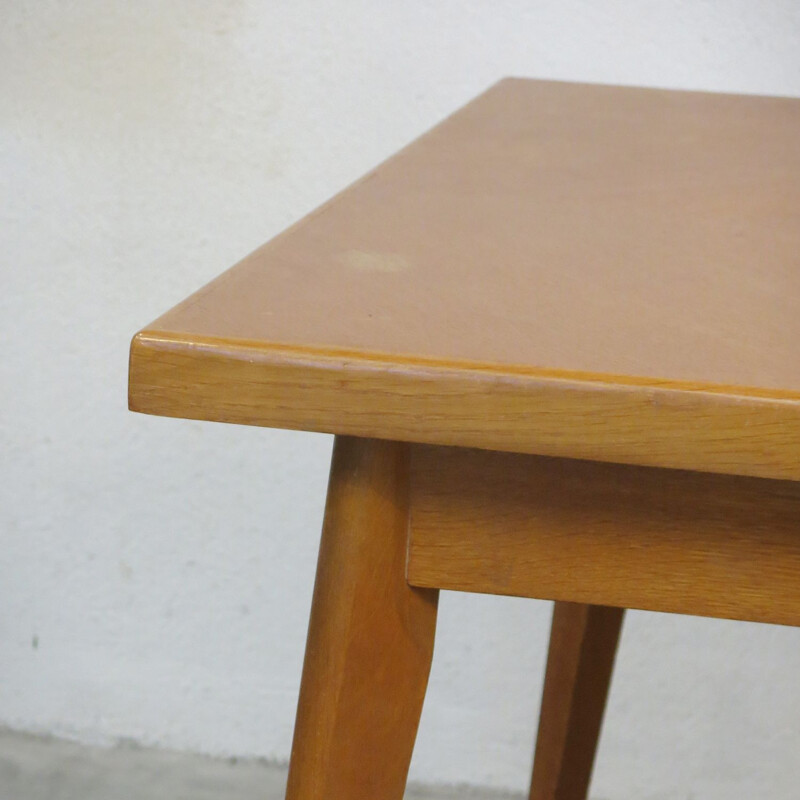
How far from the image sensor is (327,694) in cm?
30

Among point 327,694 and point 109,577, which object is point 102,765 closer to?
point 109,577

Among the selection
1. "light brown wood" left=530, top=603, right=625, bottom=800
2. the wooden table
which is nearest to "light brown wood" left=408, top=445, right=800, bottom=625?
the wooden table

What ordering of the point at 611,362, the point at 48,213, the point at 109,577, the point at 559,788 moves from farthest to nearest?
the point at 109,577, the point at 48,213, the point at 559,788, the point at 611,362

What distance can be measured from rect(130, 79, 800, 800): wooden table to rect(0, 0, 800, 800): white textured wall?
2.54 ft

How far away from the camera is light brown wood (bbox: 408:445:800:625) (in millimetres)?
270

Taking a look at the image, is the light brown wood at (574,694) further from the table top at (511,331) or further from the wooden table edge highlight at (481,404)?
the wooden table edge highlight at (481,404)

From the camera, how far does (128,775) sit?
1.34 meters

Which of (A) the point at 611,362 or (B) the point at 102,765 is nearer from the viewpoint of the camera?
(A) the point at 611,362

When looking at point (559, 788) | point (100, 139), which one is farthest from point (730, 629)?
point (100, 139)

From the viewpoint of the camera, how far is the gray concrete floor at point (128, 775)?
4.22ft

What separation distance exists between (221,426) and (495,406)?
1.02 meters

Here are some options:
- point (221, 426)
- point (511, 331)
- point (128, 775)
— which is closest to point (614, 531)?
point (511, 331)

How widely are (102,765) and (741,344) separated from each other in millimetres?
1281

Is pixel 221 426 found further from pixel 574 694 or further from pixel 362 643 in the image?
pixel 362 643
